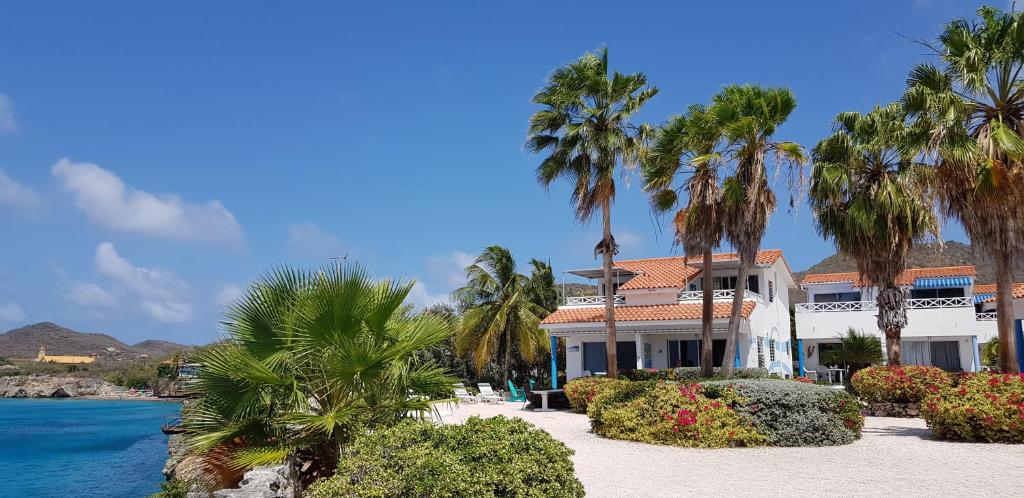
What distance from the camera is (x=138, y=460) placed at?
1035 inches

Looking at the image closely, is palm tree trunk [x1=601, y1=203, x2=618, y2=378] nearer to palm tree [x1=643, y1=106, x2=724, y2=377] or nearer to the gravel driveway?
palm tree [x1=643, y1=106, x2=724, y2=377]

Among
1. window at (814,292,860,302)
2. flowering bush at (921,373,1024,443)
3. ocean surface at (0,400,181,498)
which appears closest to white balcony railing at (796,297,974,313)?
window at (814,292,860,302)

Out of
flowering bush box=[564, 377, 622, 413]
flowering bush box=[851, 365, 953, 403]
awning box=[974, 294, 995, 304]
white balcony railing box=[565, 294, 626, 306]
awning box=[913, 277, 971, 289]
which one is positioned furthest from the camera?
awning box=[974, 294, 995, 304]

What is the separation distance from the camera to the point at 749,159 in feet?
63.4

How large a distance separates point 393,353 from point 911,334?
3243cm

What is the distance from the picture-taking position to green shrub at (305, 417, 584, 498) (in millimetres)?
6680

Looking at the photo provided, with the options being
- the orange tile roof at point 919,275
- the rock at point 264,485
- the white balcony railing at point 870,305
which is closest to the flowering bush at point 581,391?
the rock at point 264,485

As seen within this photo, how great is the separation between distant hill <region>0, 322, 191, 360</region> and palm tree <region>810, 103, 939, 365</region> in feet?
433

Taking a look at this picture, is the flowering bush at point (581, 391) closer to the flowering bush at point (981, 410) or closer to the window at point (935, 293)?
the flowering bush at point (981, 410)

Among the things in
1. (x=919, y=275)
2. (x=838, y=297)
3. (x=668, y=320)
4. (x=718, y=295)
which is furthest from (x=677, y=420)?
(x=919, y=275)

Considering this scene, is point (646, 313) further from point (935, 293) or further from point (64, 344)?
point (64, 344)

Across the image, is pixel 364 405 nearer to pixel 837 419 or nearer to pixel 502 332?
pixel 837 419

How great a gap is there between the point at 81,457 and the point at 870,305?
116ft

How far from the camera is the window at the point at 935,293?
119ft
